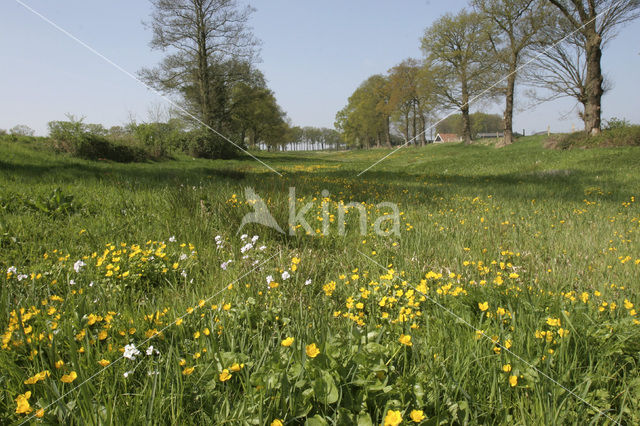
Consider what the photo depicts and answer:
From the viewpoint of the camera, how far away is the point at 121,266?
291cm

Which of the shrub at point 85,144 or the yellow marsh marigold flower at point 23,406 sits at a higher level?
the shrub at point 85,144

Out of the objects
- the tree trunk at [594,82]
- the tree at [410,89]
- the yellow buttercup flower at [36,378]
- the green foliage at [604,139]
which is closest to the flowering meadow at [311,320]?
the yellow buttercup flower at [36,378]

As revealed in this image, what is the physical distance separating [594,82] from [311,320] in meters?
21.9

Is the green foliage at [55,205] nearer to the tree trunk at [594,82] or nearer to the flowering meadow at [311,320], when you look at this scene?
the flowering meadow at [311,320]

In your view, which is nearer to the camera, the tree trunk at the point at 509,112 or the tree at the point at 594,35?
the tree at the point at 594,35

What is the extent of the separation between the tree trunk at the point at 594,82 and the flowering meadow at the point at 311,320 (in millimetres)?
16723

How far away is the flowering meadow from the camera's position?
1.39m

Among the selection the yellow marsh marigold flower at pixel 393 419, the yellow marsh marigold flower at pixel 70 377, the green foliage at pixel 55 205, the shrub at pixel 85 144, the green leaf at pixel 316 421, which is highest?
the shrub at pixel 85 144

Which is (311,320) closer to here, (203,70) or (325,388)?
(325,388)

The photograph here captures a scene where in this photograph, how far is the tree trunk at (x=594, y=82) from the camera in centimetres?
1661

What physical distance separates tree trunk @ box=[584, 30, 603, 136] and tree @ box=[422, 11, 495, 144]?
11.8 meters

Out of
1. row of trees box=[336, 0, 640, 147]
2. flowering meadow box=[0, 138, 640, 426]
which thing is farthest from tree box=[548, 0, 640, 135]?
flowering meadow box=[0, 138, 640, 426]

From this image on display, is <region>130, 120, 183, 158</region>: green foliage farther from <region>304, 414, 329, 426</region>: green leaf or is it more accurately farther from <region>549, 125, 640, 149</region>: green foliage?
<region>549, 125, 640, 149</region>: green foliage

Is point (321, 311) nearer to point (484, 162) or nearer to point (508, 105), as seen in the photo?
point (484, 162)
